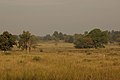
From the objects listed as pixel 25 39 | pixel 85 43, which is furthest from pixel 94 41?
pixel 25 39

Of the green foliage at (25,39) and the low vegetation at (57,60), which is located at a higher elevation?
the green foliage at (25,39)

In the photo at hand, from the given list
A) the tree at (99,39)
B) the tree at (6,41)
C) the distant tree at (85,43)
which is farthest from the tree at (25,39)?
the tree at (99,39)

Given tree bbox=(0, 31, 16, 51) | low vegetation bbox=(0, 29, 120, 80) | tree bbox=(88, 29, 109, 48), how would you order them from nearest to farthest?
low vegetation bbox=(0, 29, 120, 80) < tree bbox=(0, 31, 16, 51) < tree bbox=(88, 29, 109, 48)

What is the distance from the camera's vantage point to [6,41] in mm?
56031

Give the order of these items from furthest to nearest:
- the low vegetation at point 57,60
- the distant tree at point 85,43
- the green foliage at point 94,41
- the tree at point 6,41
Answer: the green foliage at point 94,41, the distant tree at point 85,43, the tree at point 6,41, the low vegetation at point 57,60

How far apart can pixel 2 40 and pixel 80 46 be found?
45.9 meters

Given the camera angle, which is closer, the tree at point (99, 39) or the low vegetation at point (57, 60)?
the low vegetation at point (57, 60)

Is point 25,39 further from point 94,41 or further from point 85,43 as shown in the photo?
point 94,41

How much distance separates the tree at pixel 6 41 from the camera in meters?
56.0

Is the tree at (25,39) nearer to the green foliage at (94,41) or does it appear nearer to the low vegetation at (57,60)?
the low vegetation at (57,60)

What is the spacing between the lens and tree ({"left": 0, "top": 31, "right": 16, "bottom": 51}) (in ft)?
184

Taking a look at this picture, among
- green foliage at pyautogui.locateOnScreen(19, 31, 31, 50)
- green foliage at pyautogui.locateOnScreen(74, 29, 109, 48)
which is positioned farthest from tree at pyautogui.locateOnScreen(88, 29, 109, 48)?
green foliage at pyautogui.locateOnScreen(19, 31, 31, 50)

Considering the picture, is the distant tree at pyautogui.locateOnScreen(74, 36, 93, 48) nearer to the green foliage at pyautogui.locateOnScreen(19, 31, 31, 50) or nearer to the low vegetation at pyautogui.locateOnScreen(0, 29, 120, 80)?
the low vegetation at pyautogui.locateOnScreen(0, 29, 120, 80)

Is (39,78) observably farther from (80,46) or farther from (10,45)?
(80,46)
